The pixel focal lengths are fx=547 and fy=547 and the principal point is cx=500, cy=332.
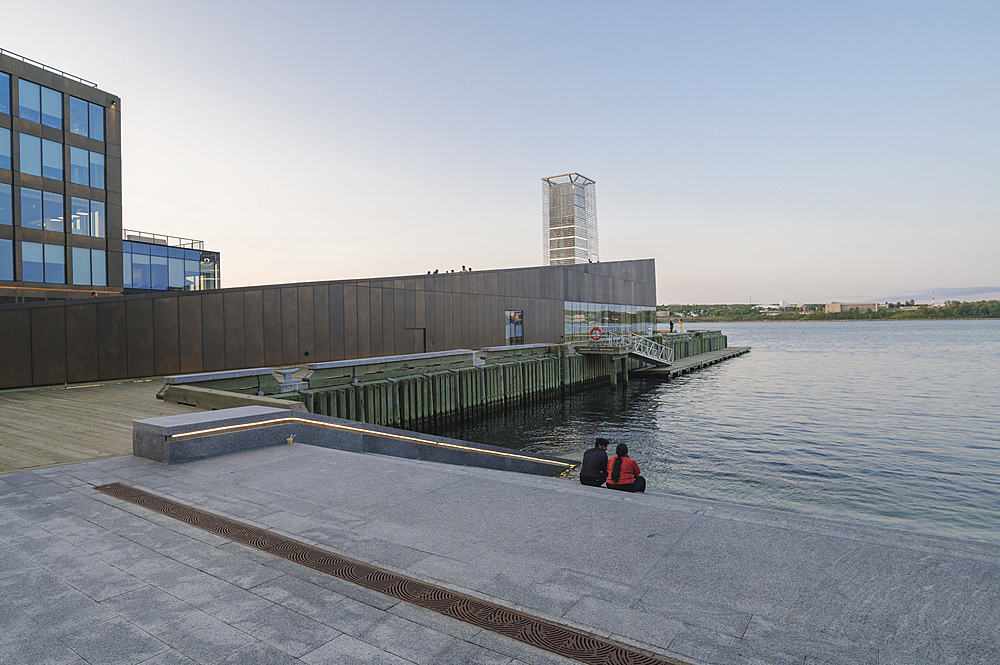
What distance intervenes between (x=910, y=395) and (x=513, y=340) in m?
26.1

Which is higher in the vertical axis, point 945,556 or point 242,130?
point 242,130

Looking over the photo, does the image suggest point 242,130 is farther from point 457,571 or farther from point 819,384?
point 819,384

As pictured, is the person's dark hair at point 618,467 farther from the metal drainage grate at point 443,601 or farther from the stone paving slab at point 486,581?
the metal drainage grate at point 443,601

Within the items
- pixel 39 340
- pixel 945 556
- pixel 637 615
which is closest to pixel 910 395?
pixel 945 556

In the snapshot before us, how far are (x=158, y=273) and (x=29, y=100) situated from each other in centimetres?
1608

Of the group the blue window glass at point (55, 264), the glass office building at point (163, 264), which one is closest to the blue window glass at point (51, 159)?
the blue window glass at point (55, 264)

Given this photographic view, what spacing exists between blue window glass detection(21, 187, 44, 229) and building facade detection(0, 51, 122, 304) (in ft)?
0.16

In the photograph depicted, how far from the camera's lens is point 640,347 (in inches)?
1905

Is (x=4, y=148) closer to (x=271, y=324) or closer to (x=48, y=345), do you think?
(x=48, y=345)

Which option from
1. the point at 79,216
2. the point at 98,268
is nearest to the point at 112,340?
the point at 98,268

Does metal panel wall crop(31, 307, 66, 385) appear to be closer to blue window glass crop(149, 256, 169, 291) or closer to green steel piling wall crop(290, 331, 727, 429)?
green steel piling wall crop(290, 331, 727, 429)

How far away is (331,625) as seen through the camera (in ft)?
13.1

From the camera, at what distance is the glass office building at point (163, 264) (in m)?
44.4

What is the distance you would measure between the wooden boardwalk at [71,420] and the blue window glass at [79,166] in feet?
78.1
